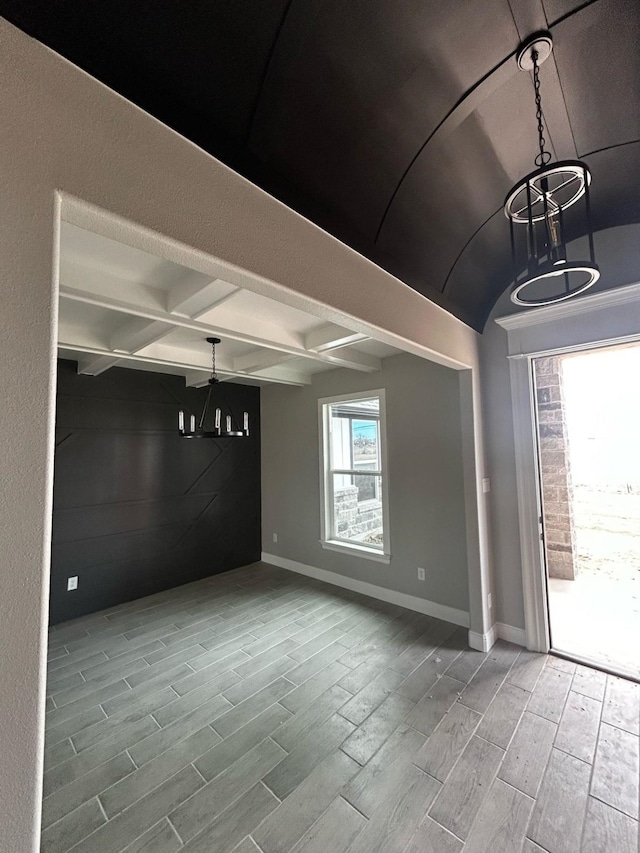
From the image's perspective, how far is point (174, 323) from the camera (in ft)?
7.88

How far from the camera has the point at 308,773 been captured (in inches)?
68.5

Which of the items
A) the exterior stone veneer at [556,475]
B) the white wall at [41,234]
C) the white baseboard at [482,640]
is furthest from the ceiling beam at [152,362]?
the white baseboard at [482,640]

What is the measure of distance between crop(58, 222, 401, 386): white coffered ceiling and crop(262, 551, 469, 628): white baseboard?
2.39 m

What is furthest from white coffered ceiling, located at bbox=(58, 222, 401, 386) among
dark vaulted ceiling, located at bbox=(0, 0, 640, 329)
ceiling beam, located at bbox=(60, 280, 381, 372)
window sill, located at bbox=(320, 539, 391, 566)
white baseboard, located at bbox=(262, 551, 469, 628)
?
white baseboard, located at bbox=(262, 551, 469, 628)

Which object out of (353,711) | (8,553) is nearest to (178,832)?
(353,711)

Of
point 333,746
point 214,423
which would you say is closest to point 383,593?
point 333,746

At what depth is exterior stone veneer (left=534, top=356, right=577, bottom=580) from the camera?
13.4ft

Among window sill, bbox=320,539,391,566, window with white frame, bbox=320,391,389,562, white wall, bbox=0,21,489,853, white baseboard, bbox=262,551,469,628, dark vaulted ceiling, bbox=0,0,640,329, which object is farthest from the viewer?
window with white frame, bbox=320,391,389,562

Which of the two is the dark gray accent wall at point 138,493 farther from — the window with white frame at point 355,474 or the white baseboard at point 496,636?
the white baseboard at point 496,636

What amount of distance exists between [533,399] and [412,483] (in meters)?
1.36

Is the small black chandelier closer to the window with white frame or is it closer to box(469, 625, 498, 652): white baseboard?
the window with white frame

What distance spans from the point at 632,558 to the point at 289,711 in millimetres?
4321

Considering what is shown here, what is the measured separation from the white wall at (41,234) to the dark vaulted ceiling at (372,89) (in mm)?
92

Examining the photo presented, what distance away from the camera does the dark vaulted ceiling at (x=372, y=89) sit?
0.97 m
